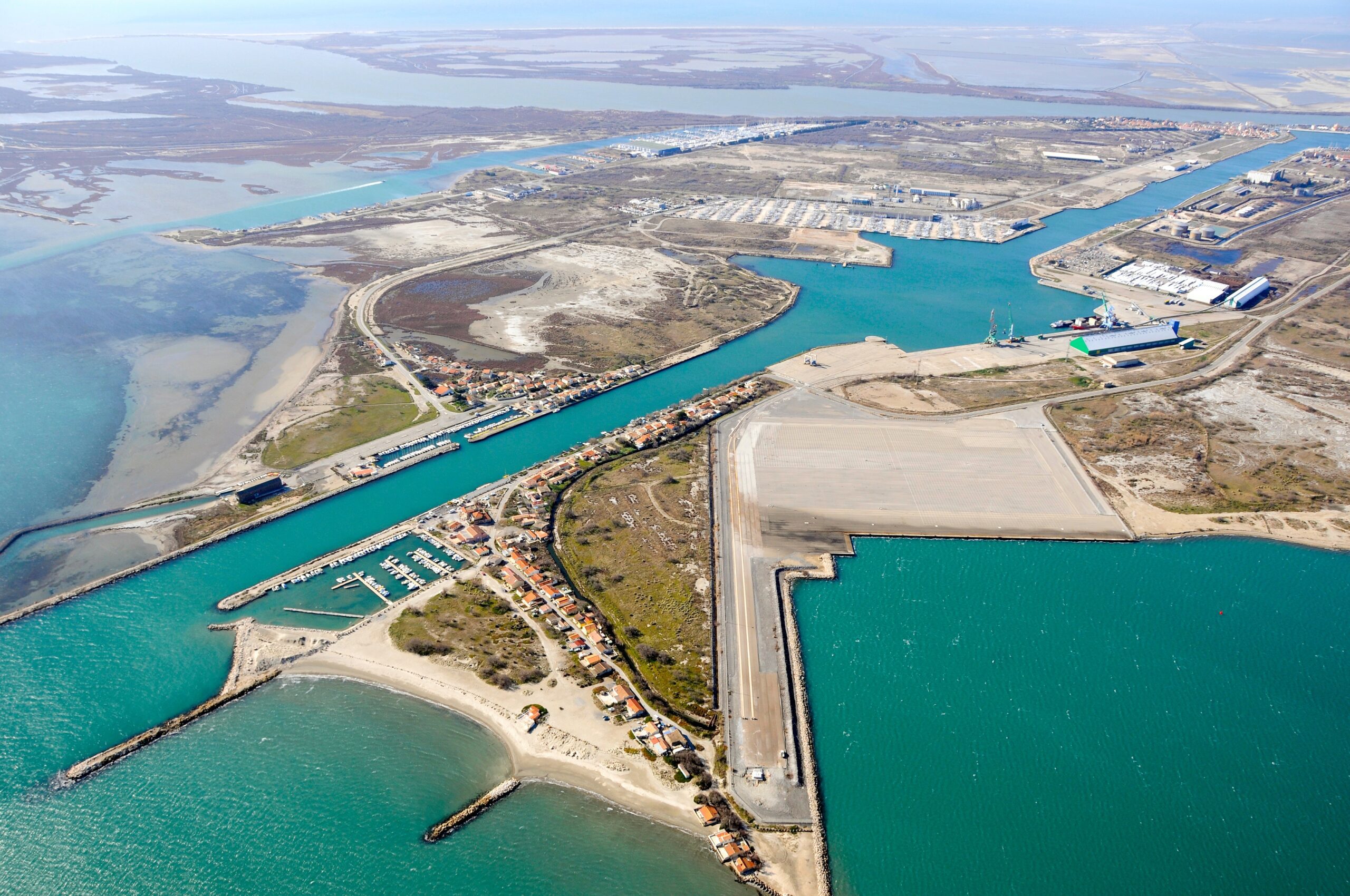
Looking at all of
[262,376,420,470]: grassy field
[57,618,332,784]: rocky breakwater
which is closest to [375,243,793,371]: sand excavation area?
[262,376,420,470]: grassy field

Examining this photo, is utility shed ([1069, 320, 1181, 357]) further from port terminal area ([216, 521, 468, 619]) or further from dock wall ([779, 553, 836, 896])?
port terminal area ([216, 521, 468, 619])

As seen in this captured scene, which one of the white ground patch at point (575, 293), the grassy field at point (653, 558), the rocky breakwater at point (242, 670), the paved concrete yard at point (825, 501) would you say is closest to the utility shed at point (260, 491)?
the rocky breakwater at point (242, 670)

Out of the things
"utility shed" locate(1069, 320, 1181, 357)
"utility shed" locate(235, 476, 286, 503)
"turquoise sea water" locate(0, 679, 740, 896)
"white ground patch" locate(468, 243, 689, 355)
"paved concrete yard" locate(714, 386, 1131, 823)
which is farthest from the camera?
"white ground patch" locate(468, 243, 689, 355)

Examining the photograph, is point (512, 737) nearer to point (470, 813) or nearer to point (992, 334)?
point (470, 813)

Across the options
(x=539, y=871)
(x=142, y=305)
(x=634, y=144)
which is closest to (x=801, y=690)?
(x=539, y=871)

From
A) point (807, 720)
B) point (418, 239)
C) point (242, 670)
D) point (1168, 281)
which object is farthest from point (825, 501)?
point (418, 239)

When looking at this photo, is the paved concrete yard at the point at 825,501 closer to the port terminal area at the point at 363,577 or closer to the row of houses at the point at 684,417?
the row of houses at the point at 684,417
